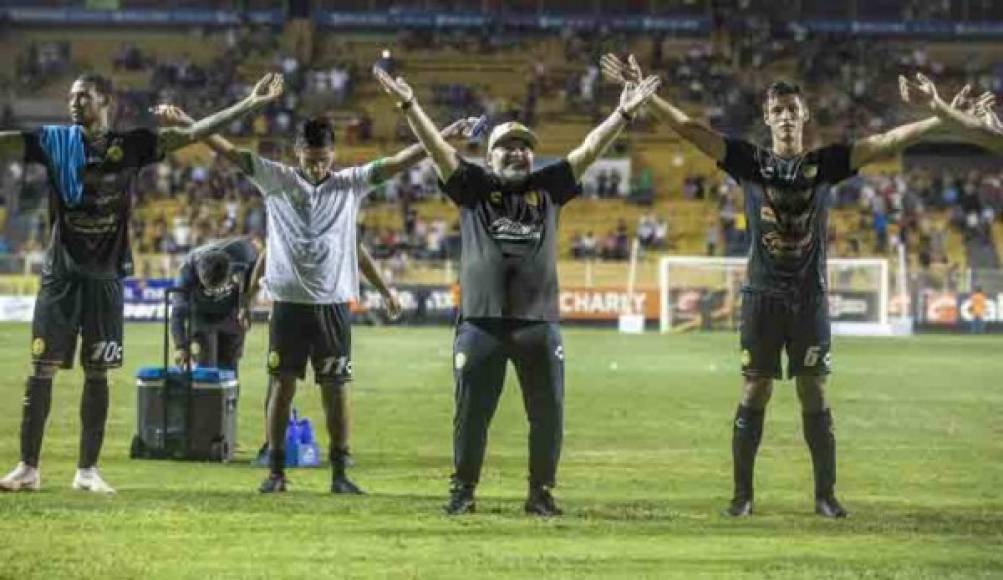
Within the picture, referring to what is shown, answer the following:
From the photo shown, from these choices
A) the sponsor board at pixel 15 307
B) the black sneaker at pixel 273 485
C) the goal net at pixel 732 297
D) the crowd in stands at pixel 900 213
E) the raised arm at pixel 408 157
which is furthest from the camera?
the crowd in stands at pixel 900 213

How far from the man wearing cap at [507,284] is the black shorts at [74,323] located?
2.32 meters

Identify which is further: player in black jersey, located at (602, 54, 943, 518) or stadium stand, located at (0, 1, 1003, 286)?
stadium stand, located at (0, 1, 1003, 286)

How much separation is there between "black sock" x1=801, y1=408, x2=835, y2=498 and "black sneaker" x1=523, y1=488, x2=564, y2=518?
5.28ft

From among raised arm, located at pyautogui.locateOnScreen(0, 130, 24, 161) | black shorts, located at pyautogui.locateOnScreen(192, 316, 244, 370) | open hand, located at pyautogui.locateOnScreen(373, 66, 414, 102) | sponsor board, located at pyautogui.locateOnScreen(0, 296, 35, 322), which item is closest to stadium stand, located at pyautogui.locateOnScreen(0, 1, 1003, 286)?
sponsor board, located at pyautogui.locateOnScreen(0, 296, 35, 322)

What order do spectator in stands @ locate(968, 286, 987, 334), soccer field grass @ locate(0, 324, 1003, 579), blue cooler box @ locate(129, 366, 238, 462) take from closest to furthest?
soccer field grass @ locate(0, 324, 1003, 579)
blue cooler box @ locate(129, 366, 238, 462)
spectator in stands @ locate(968, 286, 987, 334)

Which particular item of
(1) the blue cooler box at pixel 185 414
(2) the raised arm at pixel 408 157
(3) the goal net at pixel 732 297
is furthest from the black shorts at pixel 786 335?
(3) the goal net at pixel 732 297

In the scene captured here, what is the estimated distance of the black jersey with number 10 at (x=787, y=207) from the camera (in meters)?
11.5

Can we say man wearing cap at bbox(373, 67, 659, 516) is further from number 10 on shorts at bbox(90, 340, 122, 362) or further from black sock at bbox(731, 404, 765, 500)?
number 10 on shorts at bbox(90, 340, 122, 362)

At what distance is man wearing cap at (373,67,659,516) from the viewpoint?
11.3 meters

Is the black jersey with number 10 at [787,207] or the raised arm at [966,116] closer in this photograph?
the raised arm at [966,116]

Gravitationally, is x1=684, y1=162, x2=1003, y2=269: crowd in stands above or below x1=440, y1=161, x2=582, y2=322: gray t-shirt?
above

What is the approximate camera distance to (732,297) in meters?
47.3

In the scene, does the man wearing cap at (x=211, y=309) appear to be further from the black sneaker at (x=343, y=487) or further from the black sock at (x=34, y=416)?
the black sock at (x=34, y=416)

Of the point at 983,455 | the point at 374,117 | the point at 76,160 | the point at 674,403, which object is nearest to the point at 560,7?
the point at 374,117
